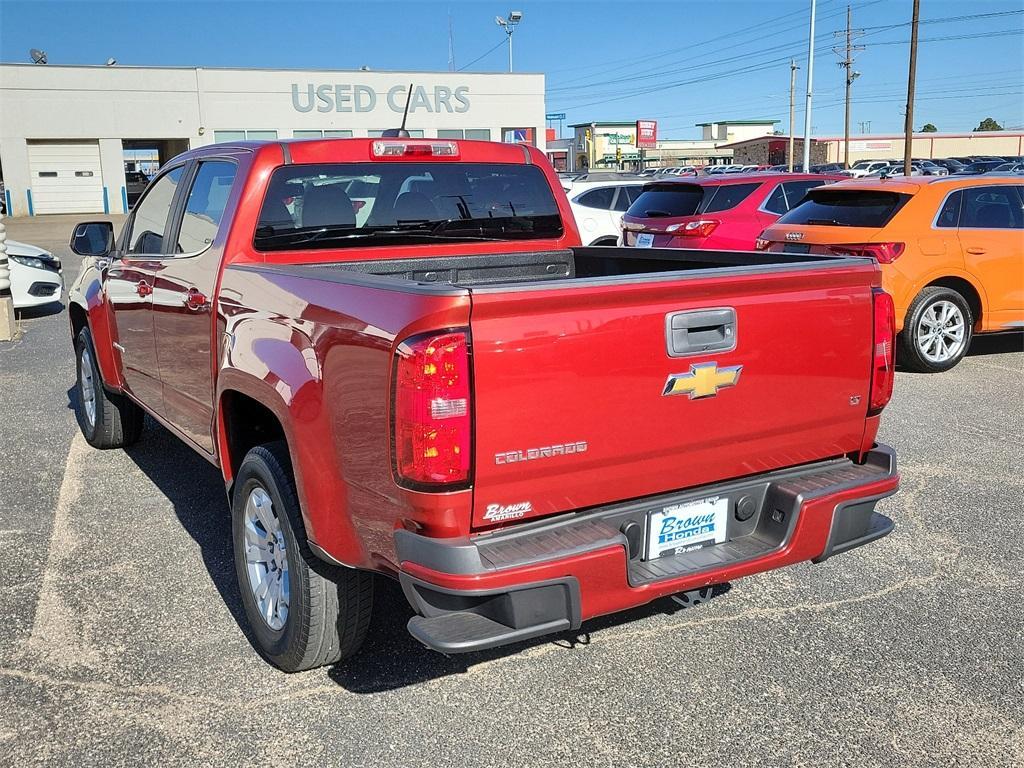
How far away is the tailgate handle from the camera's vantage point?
286 centimetres

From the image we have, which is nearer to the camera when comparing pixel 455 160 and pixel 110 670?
pixel 110 670

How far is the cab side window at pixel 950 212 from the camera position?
847cm

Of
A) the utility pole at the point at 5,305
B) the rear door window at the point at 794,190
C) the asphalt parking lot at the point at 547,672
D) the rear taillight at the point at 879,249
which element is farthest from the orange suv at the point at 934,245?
the utility pole at the point at 5,305

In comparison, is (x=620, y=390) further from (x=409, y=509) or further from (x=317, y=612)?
(x=317, y=612)

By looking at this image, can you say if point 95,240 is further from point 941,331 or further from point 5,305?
point 941,331

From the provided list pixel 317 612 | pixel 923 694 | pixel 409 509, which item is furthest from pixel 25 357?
pixel 923 694

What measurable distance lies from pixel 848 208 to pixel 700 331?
21.0 ft

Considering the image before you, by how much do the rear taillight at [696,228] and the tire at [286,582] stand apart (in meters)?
8.90

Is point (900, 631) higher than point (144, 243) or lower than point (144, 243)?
lower

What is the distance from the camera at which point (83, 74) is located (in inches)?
1617

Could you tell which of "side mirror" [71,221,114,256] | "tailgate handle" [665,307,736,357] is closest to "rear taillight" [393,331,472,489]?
"tailgate handle" [665,307,736,357]

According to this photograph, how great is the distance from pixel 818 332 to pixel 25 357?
9236 millimetres

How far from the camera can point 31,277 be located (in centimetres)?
1283

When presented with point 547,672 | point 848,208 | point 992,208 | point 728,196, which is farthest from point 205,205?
point 728,196
